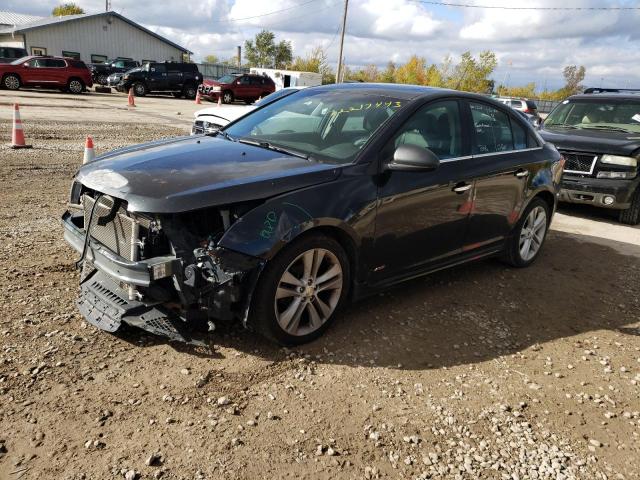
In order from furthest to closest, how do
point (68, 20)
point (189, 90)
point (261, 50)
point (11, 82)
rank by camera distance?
point (261, 50), point (68, 20), point (189, 90), point (11, 82)

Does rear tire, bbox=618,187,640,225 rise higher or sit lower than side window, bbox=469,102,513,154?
lower

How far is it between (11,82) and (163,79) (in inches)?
303

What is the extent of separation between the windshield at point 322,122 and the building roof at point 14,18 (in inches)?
2249

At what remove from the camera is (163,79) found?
2986cm

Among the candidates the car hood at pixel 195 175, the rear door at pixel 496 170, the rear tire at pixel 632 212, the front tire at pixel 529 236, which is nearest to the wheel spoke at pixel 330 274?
the car hood at pixel 195 175

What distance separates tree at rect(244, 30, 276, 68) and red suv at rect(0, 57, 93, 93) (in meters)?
53.3

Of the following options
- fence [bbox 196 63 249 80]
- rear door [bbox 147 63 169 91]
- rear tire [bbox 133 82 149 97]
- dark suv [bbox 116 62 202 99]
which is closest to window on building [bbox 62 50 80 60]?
fence [bbox 196 63 249 80]

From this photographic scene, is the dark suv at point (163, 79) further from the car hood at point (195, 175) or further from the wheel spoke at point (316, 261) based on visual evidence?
the wheel spoke at point (316, 261)

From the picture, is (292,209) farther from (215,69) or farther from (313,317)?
(215,69)

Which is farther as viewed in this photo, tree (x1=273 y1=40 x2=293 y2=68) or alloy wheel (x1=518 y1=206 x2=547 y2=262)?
tree (x1=273 y1=40 x2=293 y2=68)

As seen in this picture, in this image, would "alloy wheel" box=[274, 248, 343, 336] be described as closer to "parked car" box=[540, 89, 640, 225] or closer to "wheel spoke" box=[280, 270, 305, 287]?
"wheel spoke" box=[280, 270, 305, 287]

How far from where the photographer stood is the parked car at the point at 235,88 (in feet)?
94.6

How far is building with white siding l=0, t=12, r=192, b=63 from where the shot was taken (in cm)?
4116

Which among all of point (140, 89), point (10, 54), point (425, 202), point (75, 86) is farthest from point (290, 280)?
point (10, 54)
